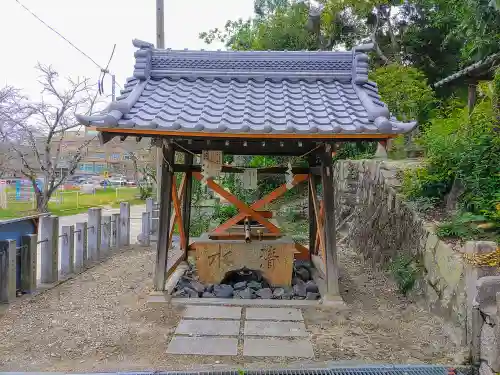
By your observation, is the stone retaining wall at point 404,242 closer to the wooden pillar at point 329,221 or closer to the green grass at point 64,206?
the wooden pillar at point 329,221

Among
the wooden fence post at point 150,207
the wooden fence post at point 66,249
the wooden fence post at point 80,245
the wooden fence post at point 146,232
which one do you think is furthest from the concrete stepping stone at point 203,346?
the wooden fence post at point 150,207

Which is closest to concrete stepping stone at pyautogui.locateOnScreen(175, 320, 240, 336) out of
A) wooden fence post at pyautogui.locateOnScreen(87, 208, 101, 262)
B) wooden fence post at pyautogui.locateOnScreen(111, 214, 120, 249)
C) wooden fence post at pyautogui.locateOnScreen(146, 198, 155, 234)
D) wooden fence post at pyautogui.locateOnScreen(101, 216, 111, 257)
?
wooden fence post at pyautogui.locateOnScreen(87, 208, 101, 262)

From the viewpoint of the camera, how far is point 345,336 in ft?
16.1

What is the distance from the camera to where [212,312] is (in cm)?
564

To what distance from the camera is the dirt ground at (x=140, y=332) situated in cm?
423

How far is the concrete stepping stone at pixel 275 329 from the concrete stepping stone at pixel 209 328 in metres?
0.15

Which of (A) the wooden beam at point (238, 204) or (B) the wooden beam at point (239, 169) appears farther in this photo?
(A) the wooden beam at point (238, 204)

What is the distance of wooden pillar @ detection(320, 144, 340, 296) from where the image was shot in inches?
239

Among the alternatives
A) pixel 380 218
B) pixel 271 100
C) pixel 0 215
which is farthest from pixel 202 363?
pixel 0 215

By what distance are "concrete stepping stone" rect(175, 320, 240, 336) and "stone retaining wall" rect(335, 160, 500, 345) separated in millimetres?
2444

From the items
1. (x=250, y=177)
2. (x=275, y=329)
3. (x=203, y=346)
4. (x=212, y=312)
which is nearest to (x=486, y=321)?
(x=275, y=329)

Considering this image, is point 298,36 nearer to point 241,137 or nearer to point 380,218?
point 380,218

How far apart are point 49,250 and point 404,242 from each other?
5.73 m

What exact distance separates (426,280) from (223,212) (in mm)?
8110
